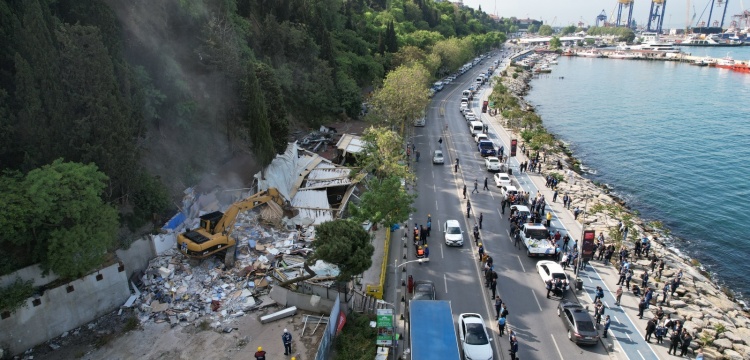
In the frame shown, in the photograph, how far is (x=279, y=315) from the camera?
24516mm

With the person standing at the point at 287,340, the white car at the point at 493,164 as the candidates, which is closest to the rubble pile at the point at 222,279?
the person standing at the point at 287,340

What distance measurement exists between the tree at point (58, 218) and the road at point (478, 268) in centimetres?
1645

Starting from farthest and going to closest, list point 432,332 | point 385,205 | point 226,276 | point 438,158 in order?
point 438,158, point 385,205, point 226,276, point 432,332

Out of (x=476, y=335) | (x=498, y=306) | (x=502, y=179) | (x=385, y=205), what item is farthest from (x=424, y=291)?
(x=502, y=179)

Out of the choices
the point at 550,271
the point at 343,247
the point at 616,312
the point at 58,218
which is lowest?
the point at 616,312

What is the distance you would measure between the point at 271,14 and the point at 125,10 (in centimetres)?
2416

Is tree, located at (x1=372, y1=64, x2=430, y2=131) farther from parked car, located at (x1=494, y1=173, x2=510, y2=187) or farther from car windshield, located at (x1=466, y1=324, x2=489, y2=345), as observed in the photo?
car windshield, located at (x1=466, y1=324, x2=489, y2=345)

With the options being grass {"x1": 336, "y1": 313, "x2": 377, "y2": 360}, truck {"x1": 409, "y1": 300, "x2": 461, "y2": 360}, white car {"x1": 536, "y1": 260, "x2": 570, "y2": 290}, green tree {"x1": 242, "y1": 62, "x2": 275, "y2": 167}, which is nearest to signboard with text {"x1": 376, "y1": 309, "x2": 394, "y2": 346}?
grass {"x1": 336, "y1": 313, "x2": 377, "y2": 360}

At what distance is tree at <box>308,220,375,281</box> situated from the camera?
23250mm

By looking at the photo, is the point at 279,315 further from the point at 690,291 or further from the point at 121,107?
the point at 690,291

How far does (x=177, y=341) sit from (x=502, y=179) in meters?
29.9

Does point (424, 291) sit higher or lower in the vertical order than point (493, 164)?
higher

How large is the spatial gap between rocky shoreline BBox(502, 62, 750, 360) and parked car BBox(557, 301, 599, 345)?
5.04m

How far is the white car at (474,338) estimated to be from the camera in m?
20.9
